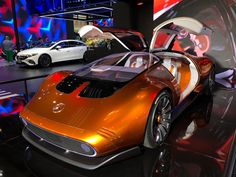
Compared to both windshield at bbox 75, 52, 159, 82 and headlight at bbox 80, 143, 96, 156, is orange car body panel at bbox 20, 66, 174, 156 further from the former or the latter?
windshield at bbox 75, 52, 159, 82

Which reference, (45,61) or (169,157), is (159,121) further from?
(45,61)

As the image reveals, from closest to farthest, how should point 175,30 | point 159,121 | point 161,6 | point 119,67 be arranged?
point 159,121
point 119,67
point 175,30
point 161,6

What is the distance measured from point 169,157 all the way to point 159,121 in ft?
1.22

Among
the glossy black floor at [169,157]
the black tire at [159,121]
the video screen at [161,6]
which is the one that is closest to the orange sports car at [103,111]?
the black tire at [159,121]

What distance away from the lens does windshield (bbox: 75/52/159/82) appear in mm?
2537

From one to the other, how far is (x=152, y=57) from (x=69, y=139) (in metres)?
1.66

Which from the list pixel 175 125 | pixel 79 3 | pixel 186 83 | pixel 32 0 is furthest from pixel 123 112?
pixel 32 0

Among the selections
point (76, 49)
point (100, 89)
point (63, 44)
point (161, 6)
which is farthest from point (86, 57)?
point (100, 89)

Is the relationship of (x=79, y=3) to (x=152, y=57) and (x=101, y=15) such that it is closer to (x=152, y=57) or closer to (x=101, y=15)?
(x=101, y=15)

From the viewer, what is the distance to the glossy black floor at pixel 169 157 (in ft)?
6.52

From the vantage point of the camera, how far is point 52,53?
372 inches

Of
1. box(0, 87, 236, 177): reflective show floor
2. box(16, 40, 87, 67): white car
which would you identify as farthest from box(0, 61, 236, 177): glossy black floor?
box(16, 40, 87, 67): white car

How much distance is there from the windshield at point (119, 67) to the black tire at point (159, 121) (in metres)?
0.41

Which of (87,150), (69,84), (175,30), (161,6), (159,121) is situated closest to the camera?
(87,150)
